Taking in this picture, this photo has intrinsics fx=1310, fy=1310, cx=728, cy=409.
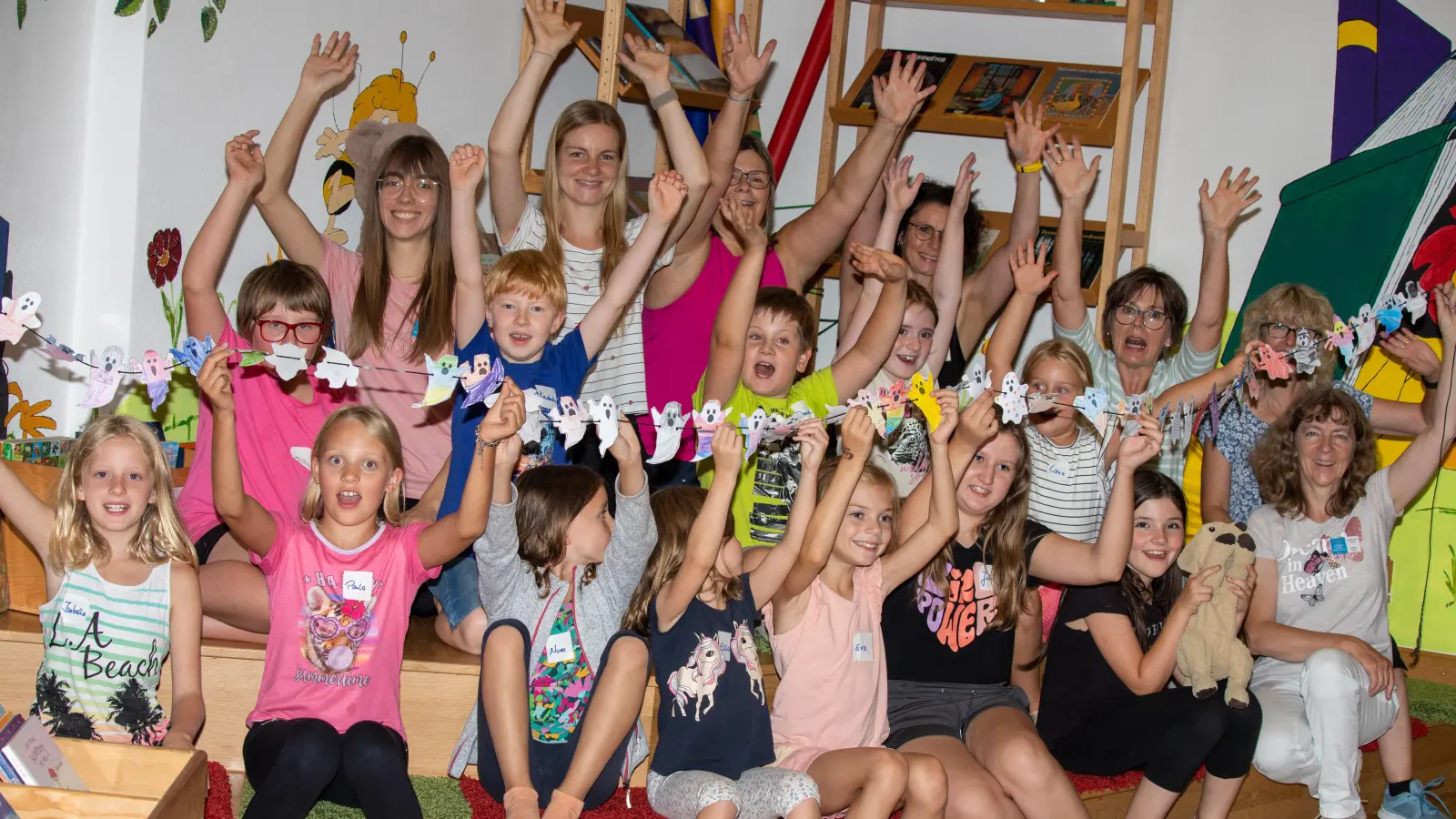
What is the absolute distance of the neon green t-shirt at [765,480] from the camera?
312 centimetres

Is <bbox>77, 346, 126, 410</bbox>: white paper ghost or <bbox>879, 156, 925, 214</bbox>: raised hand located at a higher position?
<bbox>879, 156, 925, 214</bbox>: raised hand

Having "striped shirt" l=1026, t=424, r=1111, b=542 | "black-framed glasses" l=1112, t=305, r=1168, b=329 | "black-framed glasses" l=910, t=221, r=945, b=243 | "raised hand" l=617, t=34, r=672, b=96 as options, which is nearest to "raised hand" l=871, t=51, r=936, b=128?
"black-framed glasses" l=910, t=221, r=945, b=243

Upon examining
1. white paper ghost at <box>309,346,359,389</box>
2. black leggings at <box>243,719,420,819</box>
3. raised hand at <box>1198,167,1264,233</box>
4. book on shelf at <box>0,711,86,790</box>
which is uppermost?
raised hand at <box>1198,167,1264,233</box>

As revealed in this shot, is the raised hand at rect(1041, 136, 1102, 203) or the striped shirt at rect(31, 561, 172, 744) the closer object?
the striped shirt at rect(31, 561, 172, 744)

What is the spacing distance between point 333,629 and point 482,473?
426 millimetres

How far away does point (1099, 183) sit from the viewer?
15.7ft

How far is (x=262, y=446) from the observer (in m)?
2.96

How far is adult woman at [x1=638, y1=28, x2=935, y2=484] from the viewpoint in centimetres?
343

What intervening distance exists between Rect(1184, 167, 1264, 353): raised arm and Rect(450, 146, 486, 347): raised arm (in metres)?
2.12

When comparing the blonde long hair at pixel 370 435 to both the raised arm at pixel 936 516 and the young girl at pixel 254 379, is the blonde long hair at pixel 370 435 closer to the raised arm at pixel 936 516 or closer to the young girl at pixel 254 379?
the young girl at pixel 254 379

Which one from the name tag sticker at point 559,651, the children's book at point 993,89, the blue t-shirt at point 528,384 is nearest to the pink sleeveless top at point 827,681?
the name tag sticker at point 559,651

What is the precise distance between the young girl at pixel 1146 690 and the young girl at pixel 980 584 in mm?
108

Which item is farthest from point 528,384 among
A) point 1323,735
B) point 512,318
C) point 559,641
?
point 1323,735

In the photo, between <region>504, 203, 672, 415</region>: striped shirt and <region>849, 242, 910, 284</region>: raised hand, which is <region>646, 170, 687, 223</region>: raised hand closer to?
<region>504, 203, 672, 415</region>: striped shirt
